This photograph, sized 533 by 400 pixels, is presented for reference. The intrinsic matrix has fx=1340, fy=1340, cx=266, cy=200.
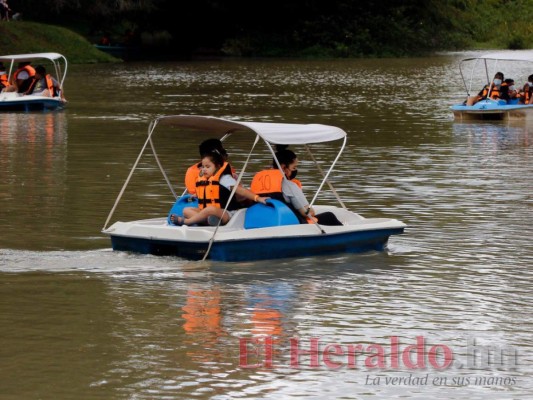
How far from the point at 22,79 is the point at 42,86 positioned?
650 millimetres

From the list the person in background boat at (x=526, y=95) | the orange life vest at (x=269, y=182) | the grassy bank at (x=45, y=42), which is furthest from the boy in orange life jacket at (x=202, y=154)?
the grassy bank at (x=45, y=42)

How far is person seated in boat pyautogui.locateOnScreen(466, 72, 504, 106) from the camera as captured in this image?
3359 centimetres

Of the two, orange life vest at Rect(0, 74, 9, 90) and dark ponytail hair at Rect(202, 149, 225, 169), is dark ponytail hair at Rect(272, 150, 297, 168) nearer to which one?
dark ponytail hair at Rect(202, 149, 225, 169)

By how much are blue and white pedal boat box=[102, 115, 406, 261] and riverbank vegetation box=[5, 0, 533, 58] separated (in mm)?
58047

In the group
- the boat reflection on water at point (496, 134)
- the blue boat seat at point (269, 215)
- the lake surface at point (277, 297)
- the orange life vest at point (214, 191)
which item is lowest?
the boat reflection on water at point (496, 134)

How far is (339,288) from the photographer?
12961 millimetres

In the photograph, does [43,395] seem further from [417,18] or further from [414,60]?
[417,18]

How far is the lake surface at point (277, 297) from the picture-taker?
32.3 feet

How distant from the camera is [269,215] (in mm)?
14133

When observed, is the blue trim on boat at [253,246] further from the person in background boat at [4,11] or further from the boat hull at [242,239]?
the person in background boat at [4,11]

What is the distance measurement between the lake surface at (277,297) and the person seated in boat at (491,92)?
825cm

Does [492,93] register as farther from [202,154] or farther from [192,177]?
[202,154]

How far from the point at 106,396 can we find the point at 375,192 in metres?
10.9

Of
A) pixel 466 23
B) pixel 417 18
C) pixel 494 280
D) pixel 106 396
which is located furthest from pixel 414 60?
pixel 106 396
